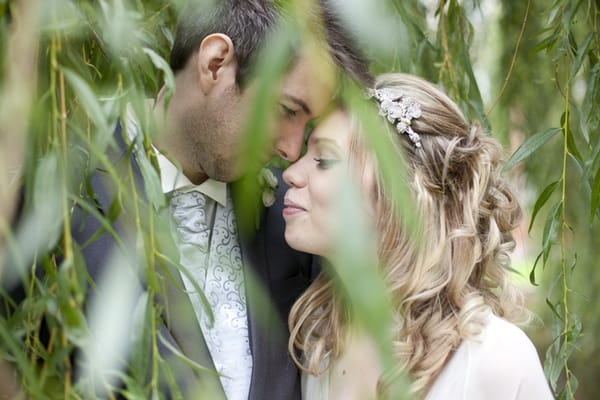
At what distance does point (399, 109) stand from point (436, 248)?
23cm

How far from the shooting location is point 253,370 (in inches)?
51.1

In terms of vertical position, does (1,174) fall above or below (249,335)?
above

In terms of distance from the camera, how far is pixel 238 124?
1.24 metres

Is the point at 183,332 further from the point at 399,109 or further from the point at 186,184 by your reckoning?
the point at 399,109

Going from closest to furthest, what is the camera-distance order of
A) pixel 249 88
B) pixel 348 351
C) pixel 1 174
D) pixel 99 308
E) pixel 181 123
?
pixel 1 174 < pixel 99 308 < pixel 249 88 < pixel 181 123 < pixel 348 351

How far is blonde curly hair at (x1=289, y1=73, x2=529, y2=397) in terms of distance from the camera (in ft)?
4.29

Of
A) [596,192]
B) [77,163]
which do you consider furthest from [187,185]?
[596,192]

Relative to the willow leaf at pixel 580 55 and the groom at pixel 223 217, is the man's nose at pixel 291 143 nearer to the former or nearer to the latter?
the groom at pixel 223 217

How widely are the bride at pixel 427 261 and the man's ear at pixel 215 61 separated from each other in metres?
0.17

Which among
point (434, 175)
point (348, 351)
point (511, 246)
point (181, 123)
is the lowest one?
point (348, 351)

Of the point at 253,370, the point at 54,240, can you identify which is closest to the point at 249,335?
the point at 253,370

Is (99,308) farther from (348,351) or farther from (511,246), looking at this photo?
(511,246)

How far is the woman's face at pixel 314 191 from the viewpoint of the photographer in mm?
1240

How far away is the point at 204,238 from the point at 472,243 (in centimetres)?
45
